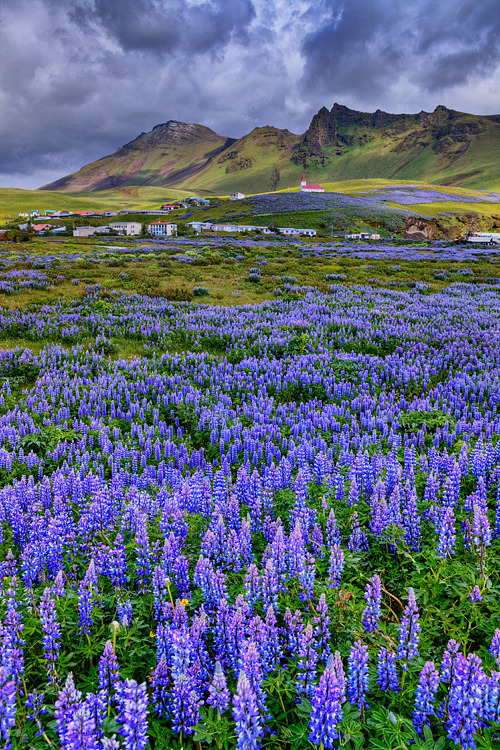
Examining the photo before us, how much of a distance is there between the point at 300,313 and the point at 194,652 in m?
15.1

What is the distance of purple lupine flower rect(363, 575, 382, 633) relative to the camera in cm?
293

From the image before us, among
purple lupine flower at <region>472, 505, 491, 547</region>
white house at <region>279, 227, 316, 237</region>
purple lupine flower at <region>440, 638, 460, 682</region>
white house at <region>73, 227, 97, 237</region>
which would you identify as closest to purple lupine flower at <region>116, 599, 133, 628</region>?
purple lupine flower at <region>440, 638, 460, 682</region>

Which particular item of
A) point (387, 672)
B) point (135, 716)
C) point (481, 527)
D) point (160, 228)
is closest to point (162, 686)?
point (135, 716)

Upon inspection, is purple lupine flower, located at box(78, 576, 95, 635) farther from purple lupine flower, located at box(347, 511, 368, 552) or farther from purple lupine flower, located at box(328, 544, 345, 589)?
purple lupine flower, located at box(347, 511, 368, 552)

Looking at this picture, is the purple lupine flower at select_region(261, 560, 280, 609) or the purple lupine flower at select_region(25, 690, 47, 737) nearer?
the purple lupine flower at select_region(25, 690, 47, 737)

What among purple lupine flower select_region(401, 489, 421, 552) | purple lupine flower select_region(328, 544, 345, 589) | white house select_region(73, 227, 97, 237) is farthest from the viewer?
white house select_region(73, 227, 97, 237)

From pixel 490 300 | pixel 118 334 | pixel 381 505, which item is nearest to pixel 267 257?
pixel 490 300

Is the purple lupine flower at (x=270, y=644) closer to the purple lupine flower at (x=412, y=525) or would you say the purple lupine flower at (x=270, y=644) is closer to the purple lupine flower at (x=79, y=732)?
the purple lupine flower at (x=79, y=732)

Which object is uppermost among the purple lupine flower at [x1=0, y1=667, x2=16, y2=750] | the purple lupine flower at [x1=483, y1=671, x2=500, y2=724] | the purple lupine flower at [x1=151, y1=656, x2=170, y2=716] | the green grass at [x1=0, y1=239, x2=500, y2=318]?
the green grass at [x1=0, y1=239, x2=500, y2=318]

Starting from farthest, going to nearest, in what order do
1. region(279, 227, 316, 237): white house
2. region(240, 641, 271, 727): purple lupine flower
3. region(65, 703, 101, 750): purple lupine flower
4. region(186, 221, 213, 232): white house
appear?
region(186, 221, 213, 232): white house < region(279, 227, 316, 237): white house < region(240, 641, 271, 727): purple lupine flower < region(65, 703, 101, 750): purple lupine flower

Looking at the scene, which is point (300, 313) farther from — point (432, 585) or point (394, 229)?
point (394, 229)

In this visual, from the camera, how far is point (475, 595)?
314 cm

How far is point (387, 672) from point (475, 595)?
928 mm

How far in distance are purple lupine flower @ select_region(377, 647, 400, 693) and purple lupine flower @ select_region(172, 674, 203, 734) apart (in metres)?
1.14
